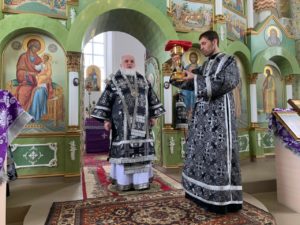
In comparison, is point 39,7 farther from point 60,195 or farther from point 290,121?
point 290,121

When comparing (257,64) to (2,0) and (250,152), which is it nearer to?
(250,152)

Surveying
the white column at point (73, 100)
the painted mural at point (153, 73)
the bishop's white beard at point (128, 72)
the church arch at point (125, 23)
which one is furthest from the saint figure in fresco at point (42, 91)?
the painted mural at point (153, 73)

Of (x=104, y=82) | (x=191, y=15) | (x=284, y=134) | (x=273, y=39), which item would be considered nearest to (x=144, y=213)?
(x=284, y=134)

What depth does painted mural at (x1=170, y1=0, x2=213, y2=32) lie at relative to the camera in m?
5.48

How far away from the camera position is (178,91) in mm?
5406

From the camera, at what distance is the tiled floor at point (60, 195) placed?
3061mm

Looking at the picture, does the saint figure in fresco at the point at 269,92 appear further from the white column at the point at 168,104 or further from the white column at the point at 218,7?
the white column at the point at 168,104

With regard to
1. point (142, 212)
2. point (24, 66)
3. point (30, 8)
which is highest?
point (30, 8)

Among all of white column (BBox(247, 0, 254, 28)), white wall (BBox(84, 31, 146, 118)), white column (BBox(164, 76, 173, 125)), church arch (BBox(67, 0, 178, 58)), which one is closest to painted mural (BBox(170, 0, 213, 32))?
church arch (BBox(67, 0, 178, 58))

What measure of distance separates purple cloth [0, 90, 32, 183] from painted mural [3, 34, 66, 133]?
2203 mm

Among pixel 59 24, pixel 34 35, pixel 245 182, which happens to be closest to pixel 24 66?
pixel 34 35

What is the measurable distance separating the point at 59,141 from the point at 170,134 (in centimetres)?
216

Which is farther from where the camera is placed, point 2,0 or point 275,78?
point 275,78

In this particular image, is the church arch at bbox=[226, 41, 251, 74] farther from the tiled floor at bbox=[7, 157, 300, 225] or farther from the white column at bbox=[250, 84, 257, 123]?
the tiled floor at bbox=[7, 157, 300, 225]
